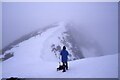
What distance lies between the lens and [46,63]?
8328 mm

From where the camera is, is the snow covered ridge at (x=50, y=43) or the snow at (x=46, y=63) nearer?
the snow at (x=46, y=63)

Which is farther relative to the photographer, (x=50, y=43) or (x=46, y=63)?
(x=50, y=43)

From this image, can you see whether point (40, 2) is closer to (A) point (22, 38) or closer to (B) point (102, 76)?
(A) point (22, 38)

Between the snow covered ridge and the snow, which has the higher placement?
the snow covered ridge

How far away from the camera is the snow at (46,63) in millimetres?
7391

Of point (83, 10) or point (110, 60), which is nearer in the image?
point (110, 60)

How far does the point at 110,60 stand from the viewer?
789cm

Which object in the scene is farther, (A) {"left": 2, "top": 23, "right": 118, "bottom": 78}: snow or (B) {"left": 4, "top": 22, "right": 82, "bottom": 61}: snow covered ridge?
(B) {"left": 4, "top": 22, "right": 82, "bottom": 61}: snow covered ridge

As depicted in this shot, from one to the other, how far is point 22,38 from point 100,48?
2.86 m

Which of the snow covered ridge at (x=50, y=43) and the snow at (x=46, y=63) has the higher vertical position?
the snow covered ridge at (x=50, y=43)

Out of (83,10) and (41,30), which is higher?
(83,10)

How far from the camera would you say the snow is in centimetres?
739

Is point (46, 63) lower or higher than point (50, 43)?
lower

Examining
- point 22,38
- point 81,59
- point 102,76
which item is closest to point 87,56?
point 81,59
